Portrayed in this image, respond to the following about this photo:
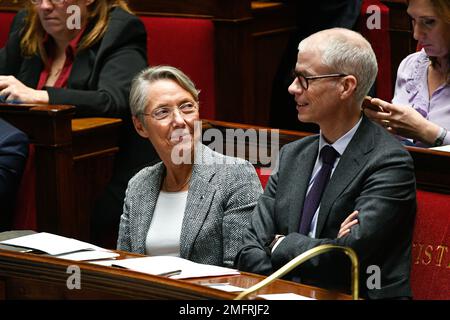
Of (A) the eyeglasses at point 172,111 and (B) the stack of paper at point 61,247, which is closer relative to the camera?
(B) the stack of paper at point 61,247

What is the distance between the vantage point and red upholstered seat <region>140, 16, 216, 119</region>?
3080 millimetres

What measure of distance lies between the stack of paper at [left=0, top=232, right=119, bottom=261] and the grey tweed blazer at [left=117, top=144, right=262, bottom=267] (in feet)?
0.63

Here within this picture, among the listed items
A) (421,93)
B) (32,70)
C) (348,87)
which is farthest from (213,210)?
(32,70)

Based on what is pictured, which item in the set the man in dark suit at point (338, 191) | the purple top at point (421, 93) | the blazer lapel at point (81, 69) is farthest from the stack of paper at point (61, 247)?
the blazer lapel at point (81, 69)

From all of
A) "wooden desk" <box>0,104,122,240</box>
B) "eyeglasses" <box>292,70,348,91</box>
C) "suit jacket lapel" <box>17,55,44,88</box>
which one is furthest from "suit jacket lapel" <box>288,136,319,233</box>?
"suit jacket lapel" <box>17,55,44,88</box>

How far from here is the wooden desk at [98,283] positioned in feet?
4.89

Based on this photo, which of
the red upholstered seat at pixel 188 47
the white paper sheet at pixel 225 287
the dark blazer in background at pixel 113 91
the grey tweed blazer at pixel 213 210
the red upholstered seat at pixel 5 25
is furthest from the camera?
the red upholstered seat at pixel 5 25

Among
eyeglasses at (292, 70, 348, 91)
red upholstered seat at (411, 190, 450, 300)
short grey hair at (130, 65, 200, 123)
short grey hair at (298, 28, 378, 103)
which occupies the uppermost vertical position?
short grey hair at (298, 28, 378, 103)

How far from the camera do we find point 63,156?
2508 mm

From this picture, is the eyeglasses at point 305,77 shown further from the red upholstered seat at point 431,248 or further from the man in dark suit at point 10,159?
the man in dark suit at point 10,159

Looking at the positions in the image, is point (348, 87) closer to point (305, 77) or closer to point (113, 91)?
point (305, 77)

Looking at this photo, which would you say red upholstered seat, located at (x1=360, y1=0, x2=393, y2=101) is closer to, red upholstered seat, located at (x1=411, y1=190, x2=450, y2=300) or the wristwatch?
the wristwatch

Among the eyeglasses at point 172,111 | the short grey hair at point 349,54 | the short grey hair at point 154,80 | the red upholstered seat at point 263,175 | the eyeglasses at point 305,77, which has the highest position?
the short grey hair at point 349,54
